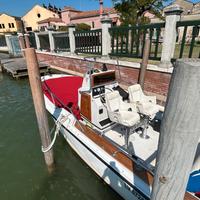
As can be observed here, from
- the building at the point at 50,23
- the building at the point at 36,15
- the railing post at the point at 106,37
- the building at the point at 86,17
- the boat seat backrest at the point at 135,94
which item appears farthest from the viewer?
the building at the point at 36,15

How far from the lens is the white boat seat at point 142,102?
3738 millimetres

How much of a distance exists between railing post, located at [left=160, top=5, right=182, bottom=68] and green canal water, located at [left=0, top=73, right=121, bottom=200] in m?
3.95

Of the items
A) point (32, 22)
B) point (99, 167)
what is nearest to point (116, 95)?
point (99, 167)

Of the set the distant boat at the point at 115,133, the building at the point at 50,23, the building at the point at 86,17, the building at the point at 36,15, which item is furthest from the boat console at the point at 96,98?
the building at the point at 36,15

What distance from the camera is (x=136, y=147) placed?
3.61 metres

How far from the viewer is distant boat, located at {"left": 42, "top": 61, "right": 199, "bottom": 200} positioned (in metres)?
2.83

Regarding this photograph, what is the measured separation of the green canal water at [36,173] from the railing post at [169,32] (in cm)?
395

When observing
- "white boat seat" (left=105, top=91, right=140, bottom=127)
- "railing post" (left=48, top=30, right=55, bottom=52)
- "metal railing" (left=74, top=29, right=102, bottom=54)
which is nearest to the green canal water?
"white boat seat" (left=105, top=91, right=140, bottom=127)

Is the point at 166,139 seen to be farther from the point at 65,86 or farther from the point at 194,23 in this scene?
the point at 65,86

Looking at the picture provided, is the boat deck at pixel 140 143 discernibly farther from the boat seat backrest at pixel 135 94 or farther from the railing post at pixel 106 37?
the railing post at pixel 106 37

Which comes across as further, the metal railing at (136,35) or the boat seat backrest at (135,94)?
the metal railing at (136,35)

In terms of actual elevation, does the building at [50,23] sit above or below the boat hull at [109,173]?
above

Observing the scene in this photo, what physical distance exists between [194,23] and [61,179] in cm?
534

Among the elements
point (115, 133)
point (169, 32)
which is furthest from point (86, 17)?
point (115, 133)
